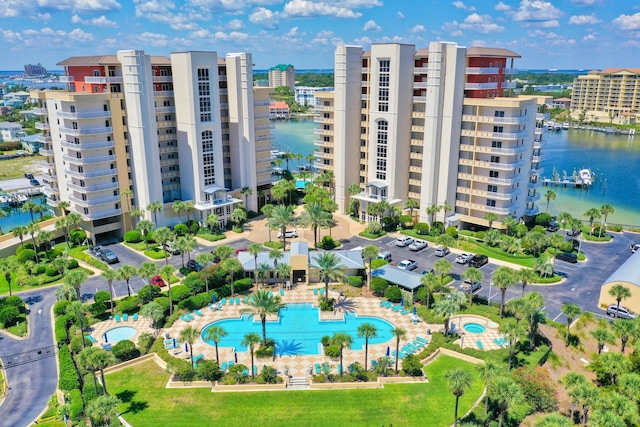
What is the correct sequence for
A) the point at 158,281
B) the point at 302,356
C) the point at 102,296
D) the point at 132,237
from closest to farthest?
the point at 302,356 → the point at 102,296 → the point at 158,281 → the point at 132,237

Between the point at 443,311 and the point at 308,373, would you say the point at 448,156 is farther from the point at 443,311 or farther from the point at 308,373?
the point at 308,373

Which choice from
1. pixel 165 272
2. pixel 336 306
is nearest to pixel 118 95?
pixel 165 272

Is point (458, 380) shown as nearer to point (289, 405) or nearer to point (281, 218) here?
point (289, 405)

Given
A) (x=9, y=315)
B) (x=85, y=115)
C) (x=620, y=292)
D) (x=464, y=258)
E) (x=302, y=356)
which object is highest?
(x=85, y=115)

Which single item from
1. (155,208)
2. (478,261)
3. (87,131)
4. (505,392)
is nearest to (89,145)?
(87,131)

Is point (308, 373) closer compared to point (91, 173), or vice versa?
point (308, 373)

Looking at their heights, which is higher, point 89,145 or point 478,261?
point 89,145

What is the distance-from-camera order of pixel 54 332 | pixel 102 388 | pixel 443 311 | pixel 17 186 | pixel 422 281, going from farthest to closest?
pixel 17 186 → pixel 422 281 → pixel 54 332 → pixel 443 311 → pixel 102 388

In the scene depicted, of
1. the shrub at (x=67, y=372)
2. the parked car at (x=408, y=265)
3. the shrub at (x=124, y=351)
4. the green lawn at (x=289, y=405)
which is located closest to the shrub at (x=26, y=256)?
the shrub at (x=67, y=372)
